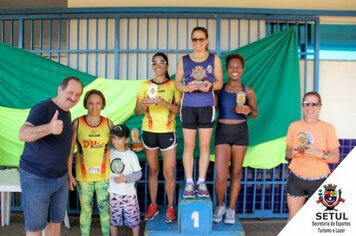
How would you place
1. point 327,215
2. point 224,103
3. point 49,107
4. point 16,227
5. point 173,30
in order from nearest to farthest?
point 49,107, point 327,215, point 224,103, point 16,227, point 173,30

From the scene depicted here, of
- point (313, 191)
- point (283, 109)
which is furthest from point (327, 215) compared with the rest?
point (283, 109)

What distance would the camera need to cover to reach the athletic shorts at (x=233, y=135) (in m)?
3.93

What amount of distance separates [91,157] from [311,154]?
6.27ft

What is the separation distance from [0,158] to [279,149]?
3.31 meters

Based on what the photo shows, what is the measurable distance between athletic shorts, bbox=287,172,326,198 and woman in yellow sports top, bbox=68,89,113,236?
1.64 meters

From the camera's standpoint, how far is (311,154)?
10.6 ft

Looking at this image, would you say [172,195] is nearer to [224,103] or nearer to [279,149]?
[224,103]

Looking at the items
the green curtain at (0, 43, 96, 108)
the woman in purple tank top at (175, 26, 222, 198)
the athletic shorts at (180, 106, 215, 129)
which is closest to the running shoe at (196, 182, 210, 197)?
the woman in purple tank top at (175, 26, 222, 198)

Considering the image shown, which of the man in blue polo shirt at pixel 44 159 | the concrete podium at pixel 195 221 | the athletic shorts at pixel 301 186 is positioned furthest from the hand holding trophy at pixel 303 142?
the man in blue polo shirt at pixel 44 159

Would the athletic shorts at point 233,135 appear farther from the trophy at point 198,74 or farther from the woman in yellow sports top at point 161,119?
the trophy at point 198,74

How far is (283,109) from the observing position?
469 cm

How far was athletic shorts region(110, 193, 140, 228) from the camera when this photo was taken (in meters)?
3.74

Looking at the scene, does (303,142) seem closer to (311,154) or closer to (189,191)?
(311,154)

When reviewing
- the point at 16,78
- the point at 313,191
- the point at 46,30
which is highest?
the point at 46,30
